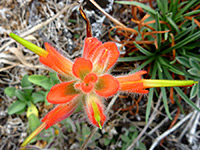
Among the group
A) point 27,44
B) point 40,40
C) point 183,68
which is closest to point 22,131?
point 40,40

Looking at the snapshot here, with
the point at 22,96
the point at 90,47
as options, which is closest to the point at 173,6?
the point at 90,47

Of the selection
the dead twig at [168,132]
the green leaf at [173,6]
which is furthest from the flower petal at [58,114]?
the green leaf at [173,6]

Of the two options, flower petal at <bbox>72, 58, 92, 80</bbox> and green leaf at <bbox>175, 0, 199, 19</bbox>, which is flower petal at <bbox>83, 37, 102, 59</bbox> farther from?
green leaf at <bbox>175, 0, 199, 19</bbox>

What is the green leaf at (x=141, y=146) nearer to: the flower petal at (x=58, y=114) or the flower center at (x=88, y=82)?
the flower petal at (x=58, y=114)

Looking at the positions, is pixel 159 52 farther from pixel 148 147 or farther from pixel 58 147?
pixel 58 147

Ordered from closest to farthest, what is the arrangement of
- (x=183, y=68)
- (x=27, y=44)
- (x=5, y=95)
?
(x=27, y=44) < (x=183, y=68) < (x=5, y=95)
